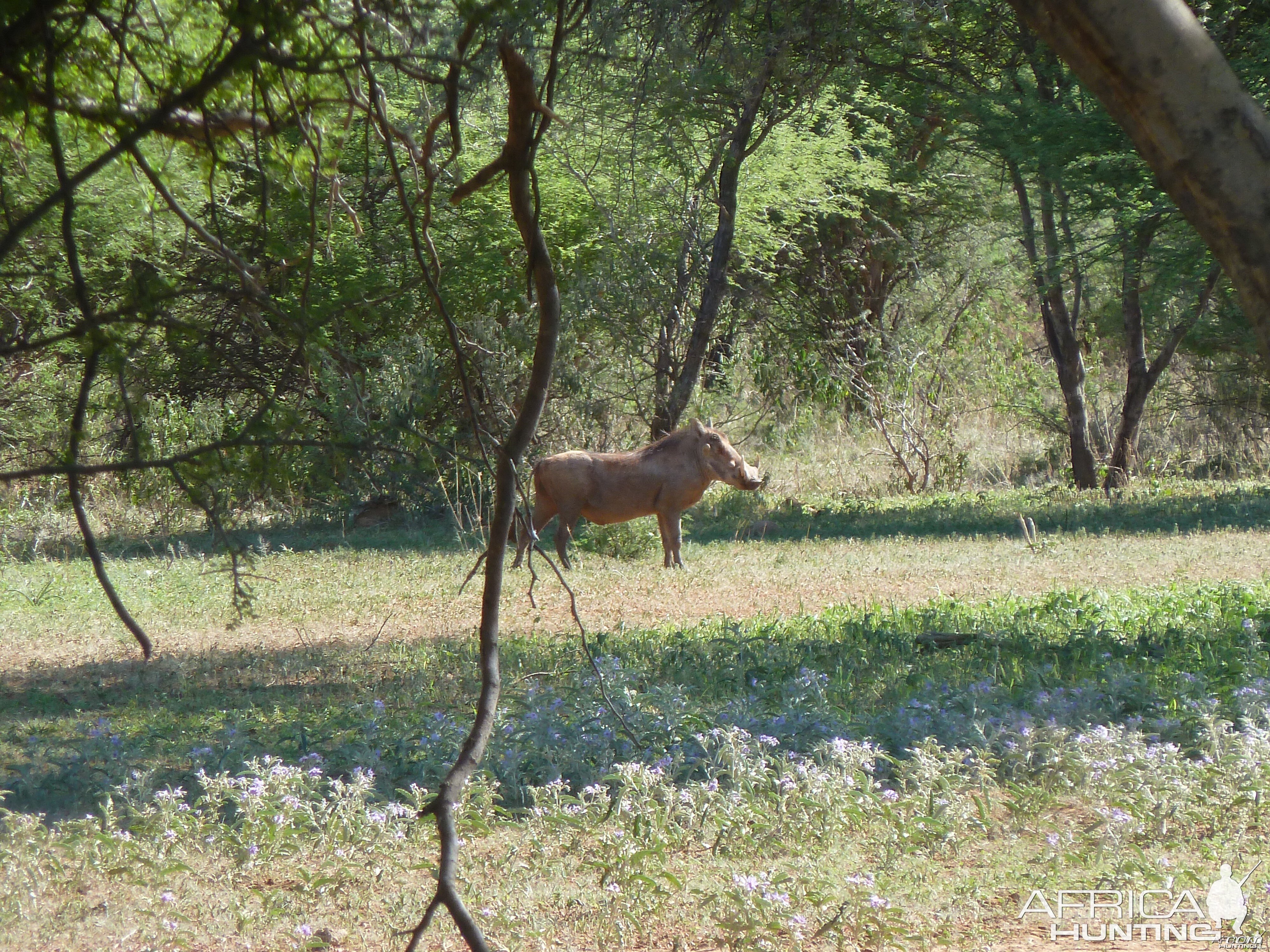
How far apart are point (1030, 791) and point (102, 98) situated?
346 cm

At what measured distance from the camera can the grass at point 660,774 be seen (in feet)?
11.1

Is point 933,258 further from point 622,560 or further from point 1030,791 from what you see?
point 1030,791

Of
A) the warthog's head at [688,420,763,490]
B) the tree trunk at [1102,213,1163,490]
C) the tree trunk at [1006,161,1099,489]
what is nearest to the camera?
the warthog's head at [688,420,763,490]

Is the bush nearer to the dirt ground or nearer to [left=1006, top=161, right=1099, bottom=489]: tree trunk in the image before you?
the dirt ground

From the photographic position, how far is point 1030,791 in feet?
13.7

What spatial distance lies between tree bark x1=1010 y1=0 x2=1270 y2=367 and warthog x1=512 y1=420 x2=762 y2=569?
333 inches

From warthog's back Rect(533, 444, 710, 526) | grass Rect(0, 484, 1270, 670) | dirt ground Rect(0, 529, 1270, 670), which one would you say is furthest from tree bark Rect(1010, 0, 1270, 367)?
warthog's back Rect(533, 444, 710, 526)

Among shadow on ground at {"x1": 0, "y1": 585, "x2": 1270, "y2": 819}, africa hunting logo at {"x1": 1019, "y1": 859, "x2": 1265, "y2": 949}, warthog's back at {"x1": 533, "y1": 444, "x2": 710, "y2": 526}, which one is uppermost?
warthog's back at {"x1": 533, "y1": 444, "x2": 710, "y2": 526}

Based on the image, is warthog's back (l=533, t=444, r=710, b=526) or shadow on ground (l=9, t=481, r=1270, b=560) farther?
shadow on ground (l=9, t=481, r=1270, b=560)

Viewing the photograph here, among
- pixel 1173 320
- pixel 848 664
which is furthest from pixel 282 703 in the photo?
pixel 1173 320

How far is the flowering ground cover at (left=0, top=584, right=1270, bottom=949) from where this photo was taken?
11.0ft

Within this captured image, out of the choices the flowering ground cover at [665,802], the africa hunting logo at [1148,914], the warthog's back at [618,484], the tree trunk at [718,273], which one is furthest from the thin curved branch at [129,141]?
the tree trunk at [718,273]

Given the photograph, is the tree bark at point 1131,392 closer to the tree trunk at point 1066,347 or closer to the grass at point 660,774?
the tree trunk at point 1066,347

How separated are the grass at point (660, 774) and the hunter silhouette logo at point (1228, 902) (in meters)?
0.03
